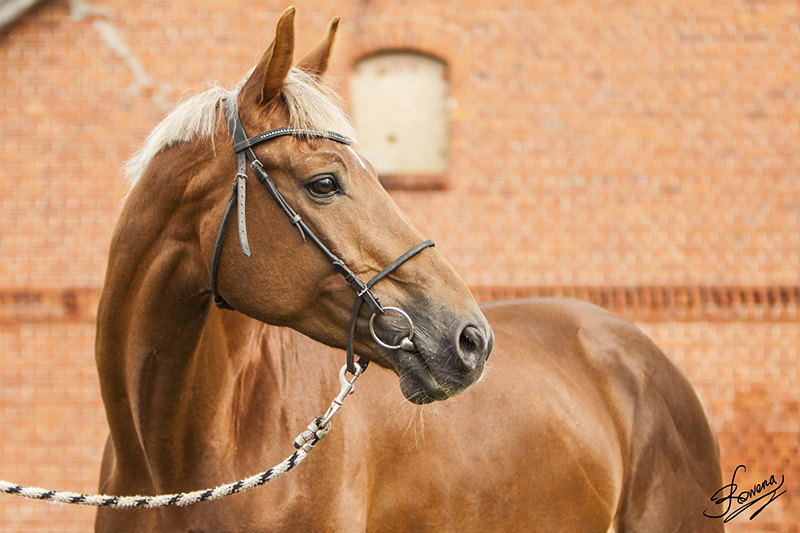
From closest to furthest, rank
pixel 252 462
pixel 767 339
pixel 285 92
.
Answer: pixel 285 92 < pixel 252 462 < pixel 767 339

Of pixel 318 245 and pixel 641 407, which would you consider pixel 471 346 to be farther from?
pixel 641 407

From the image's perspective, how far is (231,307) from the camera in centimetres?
237

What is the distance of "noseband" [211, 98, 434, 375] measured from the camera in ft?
7.21

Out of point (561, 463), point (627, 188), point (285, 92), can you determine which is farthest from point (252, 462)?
point (627, 188)

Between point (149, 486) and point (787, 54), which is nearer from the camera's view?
point (149, 486)

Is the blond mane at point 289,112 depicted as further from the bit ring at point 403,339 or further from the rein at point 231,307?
the bit ring at point 403,339

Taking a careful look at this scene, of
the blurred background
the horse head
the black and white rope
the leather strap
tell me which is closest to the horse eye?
the horse head

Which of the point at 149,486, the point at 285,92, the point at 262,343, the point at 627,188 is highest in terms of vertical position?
the point at 285,92

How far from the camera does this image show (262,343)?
2709 mm

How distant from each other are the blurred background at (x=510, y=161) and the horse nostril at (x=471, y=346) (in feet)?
17.7

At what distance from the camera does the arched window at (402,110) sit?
794 cm

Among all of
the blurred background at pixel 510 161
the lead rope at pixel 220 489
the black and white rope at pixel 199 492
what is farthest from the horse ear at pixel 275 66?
the blurred background at pixel 510 161

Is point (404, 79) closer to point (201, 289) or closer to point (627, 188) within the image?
point (627, 188)

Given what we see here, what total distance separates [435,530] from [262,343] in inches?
36.4
